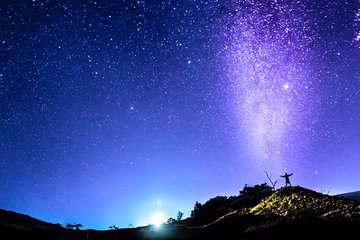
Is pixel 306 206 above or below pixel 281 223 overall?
above

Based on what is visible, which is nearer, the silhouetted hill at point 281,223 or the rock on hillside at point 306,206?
the silhouetted hill at point 281,223

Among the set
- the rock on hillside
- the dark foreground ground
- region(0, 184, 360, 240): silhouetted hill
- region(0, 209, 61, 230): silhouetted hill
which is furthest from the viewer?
region(0, 209, 61, 230): silhouetted hill

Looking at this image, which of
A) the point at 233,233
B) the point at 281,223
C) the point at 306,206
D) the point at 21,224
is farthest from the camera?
the point at 21,224

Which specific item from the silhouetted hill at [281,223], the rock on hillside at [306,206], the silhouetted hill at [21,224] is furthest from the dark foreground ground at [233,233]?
the silhouetted hill at [21,224]

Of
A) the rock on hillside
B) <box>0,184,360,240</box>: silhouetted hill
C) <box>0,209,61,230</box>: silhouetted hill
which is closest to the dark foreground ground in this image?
<box>0,184,360,240</box>: silhouetted hill

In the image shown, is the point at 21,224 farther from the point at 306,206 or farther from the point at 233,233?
the point at 306,206

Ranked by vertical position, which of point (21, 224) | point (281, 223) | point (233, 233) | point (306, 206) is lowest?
point (233, 233)

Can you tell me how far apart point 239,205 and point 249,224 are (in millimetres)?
8180

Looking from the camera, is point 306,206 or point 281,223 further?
point 306,206

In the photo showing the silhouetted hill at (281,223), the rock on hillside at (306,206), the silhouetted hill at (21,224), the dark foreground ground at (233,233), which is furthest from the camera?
the silhouetted hill at (21,224)

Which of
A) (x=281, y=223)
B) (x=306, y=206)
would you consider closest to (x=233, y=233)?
(x=281, y=223)

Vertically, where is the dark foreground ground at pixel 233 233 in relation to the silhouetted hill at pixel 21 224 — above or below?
below

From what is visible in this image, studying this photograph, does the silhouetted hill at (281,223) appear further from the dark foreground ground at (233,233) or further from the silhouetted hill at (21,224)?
the silhouetted hill at (21,224)

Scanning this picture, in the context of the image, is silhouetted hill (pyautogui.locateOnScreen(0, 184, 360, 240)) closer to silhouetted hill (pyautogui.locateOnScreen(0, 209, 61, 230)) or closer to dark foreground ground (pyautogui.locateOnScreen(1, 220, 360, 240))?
dark foreground ground (pyautogui.locateOnScreen(1, 220, 360, 240))
